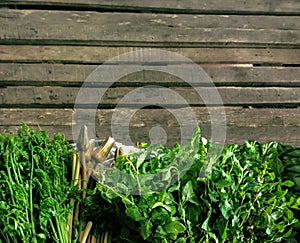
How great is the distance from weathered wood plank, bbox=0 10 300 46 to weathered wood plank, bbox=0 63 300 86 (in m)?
0.17

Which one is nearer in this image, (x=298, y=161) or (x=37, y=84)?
(x=298, y=161)

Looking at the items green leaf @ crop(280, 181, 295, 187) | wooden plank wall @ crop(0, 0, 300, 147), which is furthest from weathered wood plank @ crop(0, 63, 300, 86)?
green leaf @ crop(280, 181, 295, 187)

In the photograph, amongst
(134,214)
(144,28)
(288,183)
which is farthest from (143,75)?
(134,214)

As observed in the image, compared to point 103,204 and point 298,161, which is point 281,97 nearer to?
point 298,161

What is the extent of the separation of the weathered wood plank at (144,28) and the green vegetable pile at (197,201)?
2.20 metres

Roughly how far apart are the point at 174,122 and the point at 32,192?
2453 millimetres

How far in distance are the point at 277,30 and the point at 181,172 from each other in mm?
2658

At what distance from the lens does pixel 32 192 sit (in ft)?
3.91

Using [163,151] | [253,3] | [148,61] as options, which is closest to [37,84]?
[148,61]

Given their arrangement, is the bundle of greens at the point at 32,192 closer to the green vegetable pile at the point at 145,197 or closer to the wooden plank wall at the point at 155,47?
the green vegetable pile at the point at 145,197

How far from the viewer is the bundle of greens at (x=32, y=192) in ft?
3.70

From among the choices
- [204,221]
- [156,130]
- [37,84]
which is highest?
[204,221]

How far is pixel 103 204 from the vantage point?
124 centimetres

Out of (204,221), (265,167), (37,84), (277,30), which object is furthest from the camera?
(277,30)
